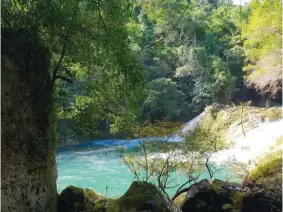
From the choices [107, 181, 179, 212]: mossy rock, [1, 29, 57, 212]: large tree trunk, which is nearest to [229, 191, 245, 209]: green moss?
[107, 181, 179, 212]: mossy rock

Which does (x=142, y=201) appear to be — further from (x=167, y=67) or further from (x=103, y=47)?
(x=167, y=67)

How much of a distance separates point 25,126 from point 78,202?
1698 mm

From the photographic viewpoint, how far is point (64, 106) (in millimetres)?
6465

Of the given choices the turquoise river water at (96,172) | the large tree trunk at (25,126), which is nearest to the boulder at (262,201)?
the large tree trunk at (25,126)

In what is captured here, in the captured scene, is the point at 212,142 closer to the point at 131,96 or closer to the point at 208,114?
the point at 131,96

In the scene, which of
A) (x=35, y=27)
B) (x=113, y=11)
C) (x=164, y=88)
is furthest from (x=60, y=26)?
(x=164, y=88)

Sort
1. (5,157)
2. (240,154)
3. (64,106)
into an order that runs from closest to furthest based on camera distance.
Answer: (5,157)
(64,106)
(240,154)

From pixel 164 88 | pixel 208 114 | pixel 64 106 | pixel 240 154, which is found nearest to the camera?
pixel 64 106

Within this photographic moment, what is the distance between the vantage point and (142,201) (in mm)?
4289

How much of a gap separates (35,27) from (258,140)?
12602 mm

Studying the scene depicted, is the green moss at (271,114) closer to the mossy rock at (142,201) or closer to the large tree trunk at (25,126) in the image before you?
the mossy rock at (142,201)

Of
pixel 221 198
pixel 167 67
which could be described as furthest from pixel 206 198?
pixel 167 67

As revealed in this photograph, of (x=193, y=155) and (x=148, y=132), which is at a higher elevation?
(x=148, y=132)

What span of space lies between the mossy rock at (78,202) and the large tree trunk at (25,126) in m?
0.40
